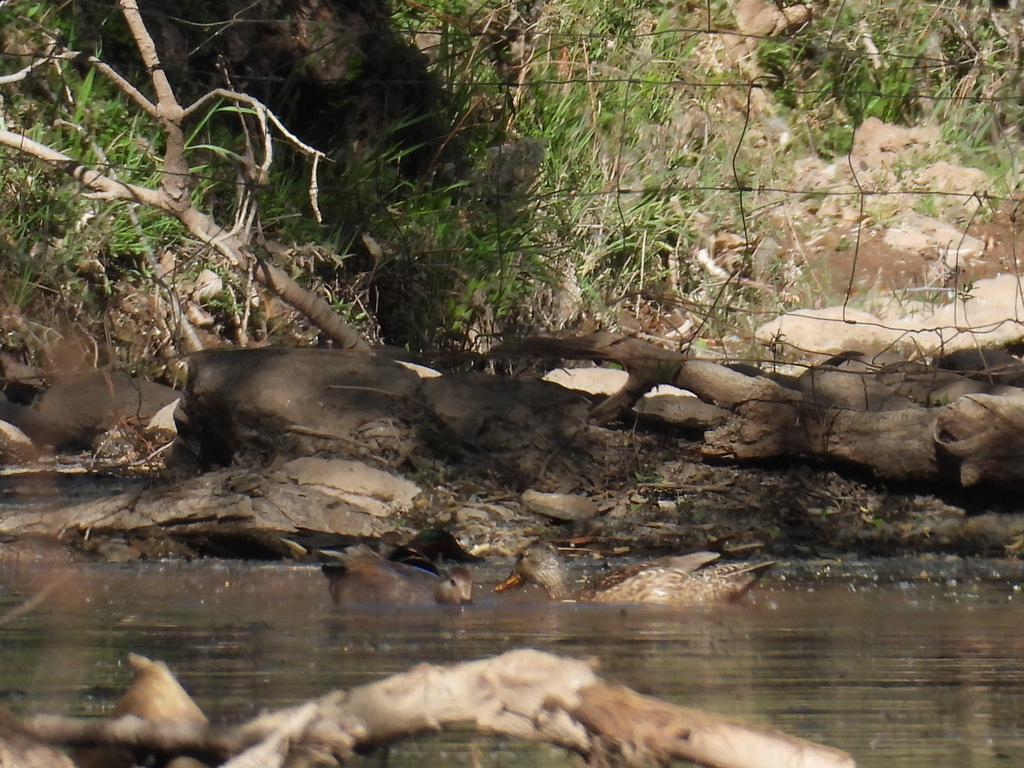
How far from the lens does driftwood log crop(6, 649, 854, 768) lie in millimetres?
1314

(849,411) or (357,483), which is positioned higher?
(849,411)

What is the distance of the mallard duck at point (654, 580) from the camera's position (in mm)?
3658

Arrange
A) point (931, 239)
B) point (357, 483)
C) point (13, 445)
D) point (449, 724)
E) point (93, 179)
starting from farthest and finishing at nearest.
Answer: point (931, 239)
point (13, 445)
point (93, 179)
point (357, 483)
point (449, 724)

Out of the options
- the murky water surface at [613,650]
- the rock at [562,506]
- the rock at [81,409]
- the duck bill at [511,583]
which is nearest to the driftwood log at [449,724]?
the murky water surface at [613,650]

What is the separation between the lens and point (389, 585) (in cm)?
355

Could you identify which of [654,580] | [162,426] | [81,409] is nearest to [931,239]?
[162,426]

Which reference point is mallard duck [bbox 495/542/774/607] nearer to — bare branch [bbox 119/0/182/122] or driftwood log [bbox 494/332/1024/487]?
driftwood log [bbox 494/332/1024/487]

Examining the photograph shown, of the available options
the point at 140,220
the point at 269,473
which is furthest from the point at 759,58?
the point at 269,473

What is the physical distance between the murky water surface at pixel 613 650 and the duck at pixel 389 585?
7 centimetres

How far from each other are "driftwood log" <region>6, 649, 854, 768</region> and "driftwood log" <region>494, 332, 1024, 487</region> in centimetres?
396

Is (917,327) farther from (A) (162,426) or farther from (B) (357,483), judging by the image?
(B) (357,483)

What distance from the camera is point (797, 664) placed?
2.52 m

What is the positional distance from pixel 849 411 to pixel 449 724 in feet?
14.2

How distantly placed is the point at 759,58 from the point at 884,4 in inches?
45.0
